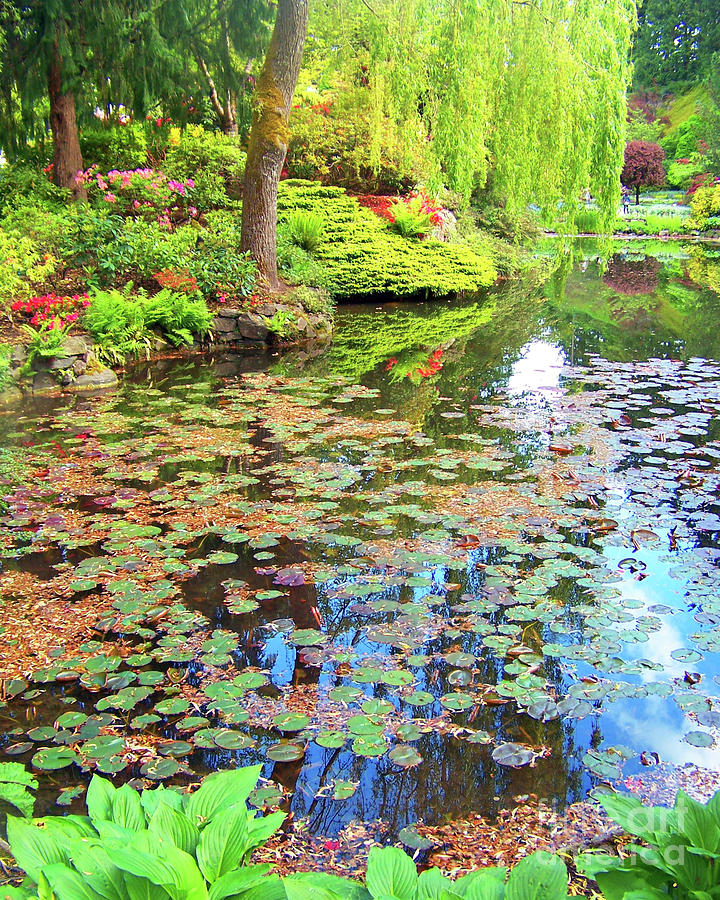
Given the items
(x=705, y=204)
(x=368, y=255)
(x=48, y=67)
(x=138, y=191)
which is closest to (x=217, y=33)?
(x=48, y=67)

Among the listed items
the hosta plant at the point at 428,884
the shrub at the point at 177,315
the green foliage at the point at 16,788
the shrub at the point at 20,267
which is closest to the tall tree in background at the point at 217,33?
the shrub at the point at 20,267

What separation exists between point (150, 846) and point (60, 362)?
7081 mm

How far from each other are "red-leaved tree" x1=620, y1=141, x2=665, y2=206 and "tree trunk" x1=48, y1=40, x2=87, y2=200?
25390 millimetres

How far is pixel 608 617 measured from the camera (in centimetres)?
331

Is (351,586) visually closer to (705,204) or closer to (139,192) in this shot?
(139,192)

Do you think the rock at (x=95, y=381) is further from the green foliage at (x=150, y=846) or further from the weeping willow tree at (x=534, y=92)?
the green foliage at (x=150, y=846)

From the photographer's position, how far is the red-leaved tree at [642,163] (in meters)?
30.7

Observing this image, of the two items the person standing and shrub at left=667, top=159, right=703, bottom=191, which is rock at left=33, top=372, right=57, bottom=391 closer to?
the person standing

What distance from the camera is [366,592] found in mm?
3543

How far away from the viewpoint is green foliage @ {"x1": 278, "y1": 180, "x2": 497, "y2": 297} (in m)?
13.6

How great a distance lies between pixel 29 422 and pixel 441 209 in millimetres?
12532

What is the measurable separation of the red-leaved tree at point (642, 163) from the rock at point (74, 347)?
2828 cm

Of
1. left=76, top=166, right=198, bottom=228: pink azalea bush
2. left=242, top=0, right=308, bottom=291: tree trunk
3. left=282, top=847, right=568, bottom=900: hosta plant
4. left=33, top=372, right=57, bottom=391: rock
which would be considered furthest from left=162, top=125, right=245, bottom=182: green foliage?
left=282, top=847, right=568, bottom=900: hosta plant

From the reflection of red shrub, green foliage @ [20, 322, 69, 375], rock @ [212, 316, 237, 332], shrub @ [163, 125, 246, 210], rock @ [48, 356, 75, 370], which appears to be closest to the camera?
green foliage @ [20, 322, 69, 375]
